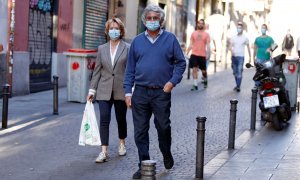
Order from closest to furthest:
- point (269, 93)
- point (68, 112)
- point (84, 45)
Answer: point (269, 93), point (68, 112), point (84, 45)

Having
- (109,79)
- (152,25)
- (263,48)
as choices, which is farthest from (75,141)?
(263,48)

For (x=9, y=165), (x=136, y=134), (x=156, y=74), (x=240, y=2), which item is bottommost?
(x=9, y=165)

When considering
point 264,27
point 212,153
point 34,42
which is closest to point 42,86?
point 34,42

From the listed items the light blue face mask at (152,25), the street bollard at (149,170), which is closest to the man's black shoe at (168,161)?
the light blue face mask at (152,25)

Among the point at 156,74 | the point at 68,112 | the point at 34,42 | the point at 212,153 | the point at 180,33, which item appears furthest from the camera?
the point at 180,33

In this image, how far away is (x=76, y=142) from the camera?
10227 mm

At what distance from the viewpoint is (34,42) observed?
1769 cm

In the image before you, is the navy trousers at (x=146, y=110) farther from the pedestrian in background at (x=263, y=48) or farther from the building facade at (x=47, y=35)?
the pedestrian in background at (x=263, y=48)

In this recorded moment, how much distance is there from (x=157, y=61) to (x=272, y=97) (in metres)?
4.75

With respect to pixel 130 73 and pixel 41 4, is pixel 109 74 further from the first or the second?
pixel 41 4

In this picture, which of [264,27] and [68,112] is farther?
[264,27]

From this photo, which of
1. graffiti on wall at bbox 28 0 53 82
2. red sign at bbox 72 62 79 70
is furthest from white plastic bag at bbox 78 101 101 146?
graffiti on wall at bbox 28 0 53 82

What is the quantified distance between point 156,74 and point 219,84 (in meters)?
14.6

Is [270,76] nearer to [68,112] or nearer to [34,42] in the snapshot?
[68,112]
